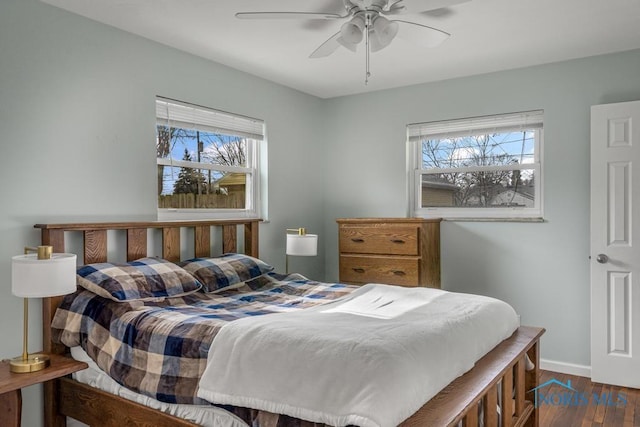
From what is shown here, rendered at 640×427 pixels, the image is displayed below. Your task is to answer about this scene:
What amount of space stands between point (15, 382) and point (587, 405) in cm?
322

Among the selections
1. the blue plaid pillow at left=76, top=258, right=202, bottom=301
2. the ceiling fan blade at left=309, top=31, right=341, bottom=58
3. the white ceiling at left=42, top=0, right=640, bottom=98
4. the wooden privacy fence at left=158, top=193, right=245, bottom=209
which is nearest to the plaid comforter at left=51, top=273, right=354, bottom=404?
the blue plaid pillow at left=76, top=258, right=202, bottom=301

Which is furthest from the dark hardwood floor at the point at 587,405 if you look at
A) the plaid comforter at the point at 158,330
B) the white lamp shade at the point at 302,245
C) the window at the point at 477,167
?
the white lamp shade at the point at 302,245

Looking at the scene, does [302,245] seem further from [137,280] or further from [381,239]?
[137,280]

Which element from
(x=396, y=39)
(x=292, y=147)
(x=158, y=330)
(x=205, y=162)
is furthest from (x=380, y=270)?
(x=158, y=330)

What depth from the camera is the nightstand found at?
2.04 meters

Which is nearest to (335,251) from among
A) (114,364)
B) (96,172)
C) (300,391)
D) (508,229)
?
(508,229)

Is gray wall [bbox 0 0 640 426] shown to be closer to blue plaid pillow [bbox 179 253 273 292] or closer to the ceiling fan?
blue plaid pillow [bbox 179 253 273 292]

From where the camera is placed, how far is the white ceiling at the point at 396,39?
8.63ft

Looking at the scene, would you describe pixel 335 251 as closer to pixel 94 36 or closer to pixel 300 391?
pixel 94 36

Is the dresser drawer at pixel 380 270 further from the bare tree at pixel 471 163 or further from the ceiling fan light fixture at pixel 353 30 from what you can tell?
the ceiling fan light fixture at pixel 353 30

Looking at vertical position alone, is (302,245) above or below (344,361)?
above

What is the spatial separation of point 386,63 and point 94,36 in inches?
80.5

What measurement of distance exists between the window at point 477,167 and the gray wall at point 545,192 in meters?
0.10

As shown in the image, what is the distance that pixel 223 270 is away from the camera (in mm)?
3064
